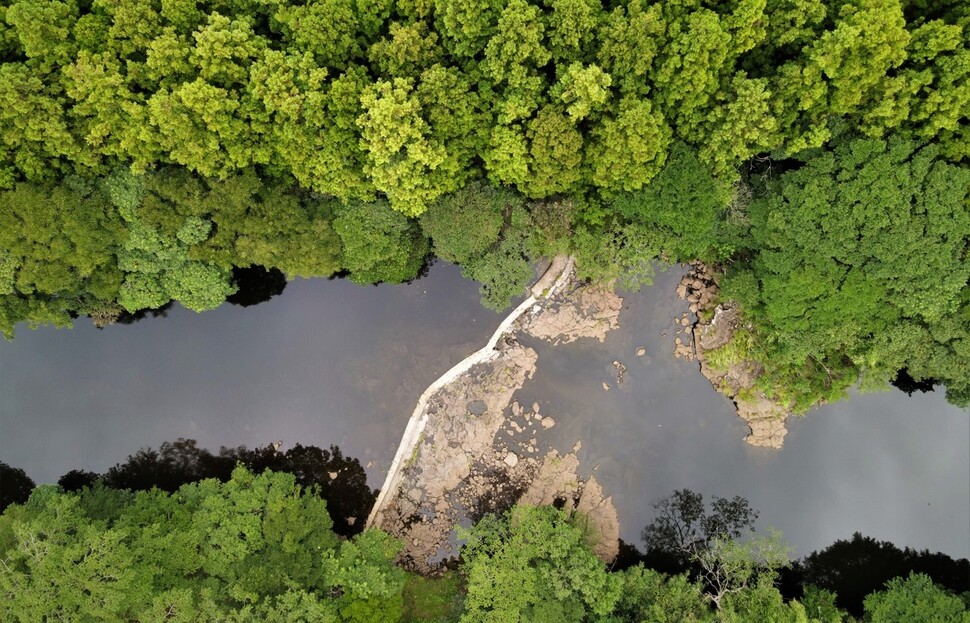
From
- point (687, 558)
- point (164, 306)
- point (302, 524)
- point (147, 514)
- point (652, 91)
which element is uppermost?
point (164, 306)

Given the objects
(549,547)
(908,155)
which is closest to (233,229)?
(549,547)

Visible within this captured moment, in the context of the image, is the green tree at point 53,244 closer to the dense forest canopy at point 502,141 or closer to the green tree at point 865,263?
the dense forest canopy at point 502,141

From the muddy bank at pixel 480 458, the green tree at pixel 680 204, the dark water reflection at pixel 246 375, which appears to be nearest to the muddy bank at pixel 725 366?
the green tree at pixel 680 204

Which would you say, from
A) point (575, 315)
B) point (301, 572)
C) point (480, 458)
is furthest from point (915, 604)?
point (301, 572)

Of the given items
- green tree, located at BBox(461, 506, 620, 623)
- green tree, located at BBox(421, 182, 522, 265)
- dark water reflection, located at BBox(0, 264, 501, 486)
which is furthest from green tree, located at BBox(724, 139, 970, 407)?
dark water reflection, located at BBox(0, 264, 501, 486)

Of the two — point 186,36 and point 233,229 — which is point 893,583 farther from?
point 186,36

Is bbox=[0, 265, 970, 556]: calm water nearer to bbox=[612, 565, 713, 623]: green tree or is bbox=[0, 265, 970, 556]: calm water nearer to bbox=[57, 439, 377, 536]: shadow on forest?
bbox=[57, 439, 377, 536]: shadow on forest
